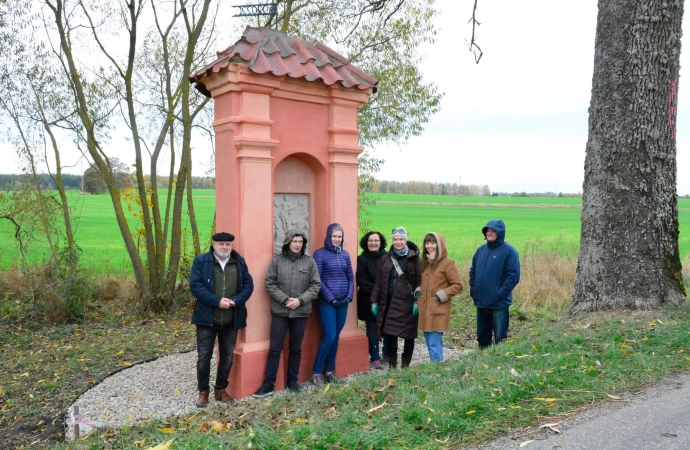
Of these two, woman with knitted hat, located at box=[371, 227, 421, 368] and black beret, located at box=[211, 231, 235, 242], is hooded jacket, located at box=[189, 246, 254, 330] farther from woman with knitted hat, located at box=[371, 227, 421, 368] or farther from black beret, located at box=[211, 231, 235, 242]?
woman with knitted hat, located at box=[371, 227, 421, 368]

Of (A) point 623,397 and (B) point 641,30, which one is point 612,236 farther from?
(A) point 623,397

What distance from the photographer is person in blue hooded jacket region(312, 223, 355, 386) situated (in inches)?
268

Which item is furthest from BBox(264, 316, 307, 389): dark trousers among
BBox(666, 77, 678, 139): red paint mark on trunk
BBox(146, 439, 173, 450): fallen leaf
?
BBox(666, 77, 678, 139): red paint mark on trunk

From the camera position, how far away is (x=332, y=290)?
6.82 m

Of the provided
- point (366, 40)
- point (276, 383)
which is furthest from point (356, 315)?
point (366, 40)

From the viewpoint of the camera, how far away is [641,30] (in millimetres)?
6699

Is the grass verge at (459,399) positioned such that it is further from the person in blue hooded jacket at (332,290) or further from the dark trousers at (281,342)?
the person in blue hooded jacket at (332,290)

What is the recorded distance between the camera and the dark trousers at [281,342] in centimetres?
652

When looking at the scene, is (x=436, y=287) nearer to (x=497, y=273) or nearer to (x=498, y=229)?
(x=497, y=273)

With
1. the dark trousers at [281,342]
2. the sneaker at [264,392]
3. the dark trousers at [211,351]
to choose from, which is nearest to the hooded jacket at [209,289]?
the dark trousers at [211,351]

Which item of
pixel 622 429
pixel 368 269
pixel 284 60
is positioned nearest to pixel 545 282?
pixel 368 269

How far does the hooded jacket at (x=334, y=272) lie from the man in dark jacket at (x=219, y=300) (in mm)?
904

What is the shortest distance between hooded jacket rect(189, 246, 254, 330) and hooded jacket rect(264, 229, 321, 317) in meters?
0.30

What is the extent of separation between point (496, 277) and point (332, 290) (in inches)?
71.7
